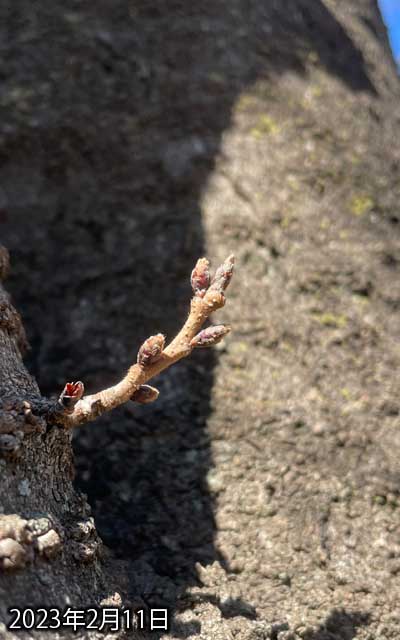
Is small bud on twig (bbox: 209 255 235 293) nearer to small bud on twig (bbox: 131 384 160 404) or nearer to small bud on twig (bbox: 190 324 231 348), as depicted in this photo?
small bud on twig (bbox: 190 324 231 348)

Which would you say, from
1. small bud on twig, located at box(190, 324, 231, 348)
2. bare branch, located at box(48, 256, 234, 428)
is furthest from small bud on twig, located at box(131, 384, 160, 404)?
small bud on twig, located at box(190, 324, 231, 348)

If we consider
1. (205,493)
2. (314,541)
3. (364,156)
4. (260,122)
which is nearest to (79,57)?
(260,122)

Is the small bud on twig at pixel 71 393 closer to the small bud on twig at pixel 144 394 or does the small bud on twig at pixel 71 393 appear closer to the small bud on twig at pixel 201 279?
the small bud on twig at pixel 144 394

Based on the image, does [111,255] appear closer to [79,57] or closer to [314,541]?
[79,57]

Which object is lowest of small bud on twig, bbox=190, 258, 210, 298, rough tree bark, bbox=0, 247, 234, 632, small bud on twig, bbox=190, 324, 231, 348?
rough tree bark, bbox=0, 247, 234, 632

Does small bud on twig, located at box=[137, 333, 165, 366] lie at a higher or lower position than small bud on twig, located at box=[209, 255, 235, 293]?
lower

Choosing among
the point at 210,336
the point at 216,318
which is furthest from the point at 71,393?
the point at 216,318
